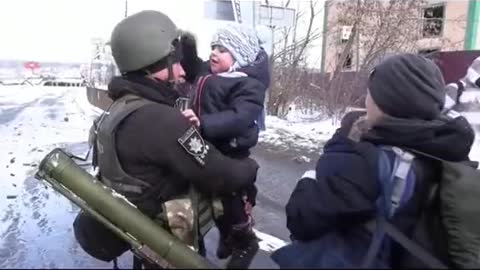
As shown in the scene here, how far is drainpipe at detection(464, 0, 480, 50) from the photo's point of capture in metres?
22.7

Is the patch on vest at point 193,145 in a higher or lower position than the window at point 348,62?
higher

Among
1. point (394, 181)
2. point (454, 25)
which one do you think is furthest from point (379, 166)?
point (454, 25)

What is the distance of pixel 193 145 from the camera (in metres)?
1.91

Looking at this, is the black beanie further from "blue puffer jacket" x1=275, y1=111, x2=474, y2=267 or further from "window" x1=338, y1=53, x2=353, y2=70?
"window" x1=338, y1=53, x2=353, y2=70

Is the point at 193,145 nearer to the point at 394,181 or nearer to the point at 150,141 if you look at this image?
the point at 150,141

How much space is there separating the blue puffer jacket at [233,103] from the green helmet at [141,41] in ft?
1.99

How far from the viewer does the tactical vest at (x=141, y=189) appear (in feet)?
6.34

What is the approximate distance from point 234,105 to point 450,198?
4.39 ft

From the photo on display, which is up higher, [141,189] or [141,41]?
[141,41]

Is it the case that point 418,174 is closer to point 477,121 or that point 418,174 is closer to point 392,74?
point 392,74

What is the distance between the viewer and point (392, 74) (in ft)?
5.66

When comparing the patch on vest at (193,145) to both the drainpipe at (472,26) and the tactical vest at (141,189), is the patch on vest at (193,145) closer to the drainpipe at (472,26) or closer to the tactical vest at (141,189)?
the tactical vest at (141,189)

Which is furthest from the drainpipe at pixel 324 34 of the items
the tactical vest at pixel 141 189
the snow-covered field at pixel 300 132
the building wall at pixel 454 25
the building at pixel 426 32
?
the tactical vest at pixel 141 189

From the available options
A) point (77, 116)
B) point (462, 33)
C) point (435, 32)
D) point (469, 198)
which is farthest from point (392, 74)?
point (462, 33)
